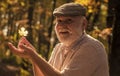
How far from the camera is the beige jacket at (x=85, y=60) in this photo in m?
3.50

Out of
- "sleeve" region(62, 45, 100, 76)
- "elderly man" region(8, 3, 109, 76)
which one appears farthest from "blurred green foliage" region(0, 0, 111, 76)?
"sleeve" region(62, 45, 100, 76)

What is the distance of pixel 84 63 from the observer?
138 inches

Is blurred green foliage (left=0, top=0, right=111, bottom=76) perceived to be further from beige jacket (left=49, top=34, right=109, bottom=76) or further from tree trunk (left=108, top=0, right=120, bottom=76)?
beige jacket (left=49, top=34, right=109, bottom=76)

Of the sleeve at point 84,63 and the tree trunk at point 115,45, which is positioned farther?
the tree trunk at point 115,45

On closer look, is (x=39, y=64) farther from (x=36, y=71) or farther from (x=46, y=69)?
(x=36, y=71)

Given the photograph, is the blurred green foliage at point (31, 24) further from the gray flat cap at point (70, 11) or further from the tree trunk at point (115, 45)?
the gray flat cap at point (70, 11)

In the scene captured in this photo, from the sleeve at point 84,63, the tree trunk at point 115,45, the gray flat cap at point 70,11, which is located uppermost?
the gray flat cap at point 70,11

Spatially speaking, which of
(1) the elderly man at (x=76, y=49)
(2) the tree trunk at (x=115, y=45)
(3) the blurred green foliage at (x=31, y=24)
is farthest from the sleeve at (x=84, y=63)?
(3) the blurred green foliage at (x=31, y=24)

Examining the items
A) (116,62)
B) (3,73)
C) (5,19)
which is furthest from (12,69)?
(116,62)

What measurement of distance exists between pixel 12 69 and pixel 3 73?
1.39m

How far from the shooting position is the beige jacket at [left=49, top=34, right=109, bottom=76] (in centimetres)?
350

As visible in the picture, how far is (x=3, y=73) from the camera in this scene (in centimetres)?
1956

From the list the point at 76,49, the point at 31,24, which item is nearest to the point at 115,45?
the point at 76,49

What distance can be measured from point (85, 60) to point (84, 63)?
3 centimetres
